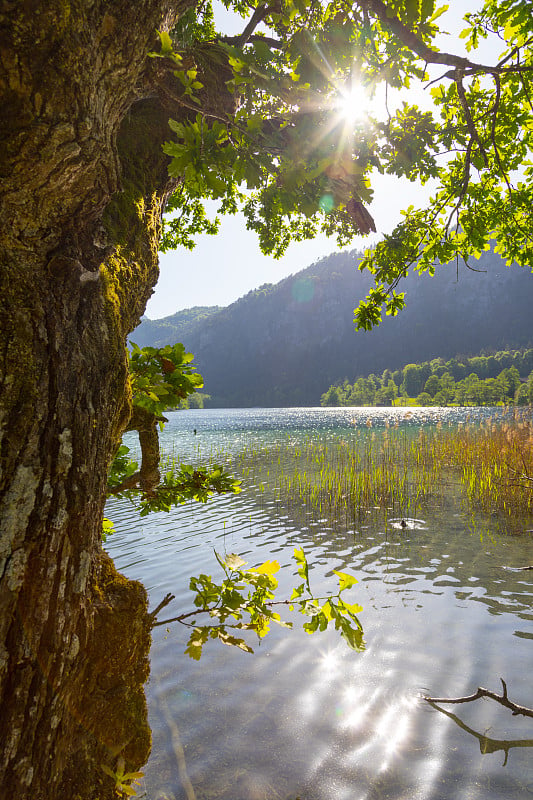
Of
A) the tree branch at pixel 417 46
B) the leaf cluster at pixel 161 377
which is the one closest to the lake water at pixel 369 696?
the leaf cluster at pixel 161 377

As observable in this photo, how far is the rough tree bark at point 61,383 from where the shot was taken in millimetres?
1041

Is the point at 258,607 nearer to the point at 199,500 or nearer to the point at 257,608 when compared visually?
the point at 257,608

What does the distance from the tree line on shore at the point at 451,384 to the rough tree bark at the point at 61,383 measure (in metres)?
113

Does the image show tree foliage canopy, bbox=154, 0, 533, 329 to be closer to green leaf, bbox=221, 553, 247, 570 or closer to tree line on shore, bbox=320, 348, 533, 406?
green leaf, bbox=221, 553, 247, 570

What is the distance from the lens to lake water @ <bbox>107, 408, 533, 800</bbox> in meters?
3.00

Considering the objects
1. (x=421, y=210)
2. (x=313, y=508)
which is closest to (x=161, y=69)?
(x=421, y=210)

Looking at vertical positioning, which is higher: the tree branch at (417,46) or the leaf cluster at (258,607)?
the tree branch at (417,46)

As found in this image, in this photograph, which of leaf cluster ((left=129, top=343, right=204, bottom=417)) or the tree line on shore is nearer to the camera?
leaf cluster ((left=129, top=343, right=204, bottom=417))

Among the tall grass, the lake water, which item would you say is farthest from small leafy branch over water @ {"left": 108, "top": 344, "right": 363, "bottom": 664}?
the tall grass

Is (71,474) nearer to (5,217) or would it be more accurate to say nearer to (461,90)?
(5,217)

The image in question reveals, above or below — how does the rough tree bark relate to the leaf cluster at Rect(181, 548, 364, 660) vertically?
above

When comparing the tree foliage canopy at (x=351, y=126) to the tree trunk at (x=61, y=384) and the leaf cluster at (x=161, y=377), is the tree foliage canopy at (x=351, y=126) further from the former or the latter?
the leaf cluster at (x=161, y=377)

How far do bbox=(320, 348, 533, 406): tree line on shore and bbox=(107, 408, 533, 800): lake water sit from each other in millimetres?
107439

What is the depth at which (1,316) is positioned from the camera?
1104 millimetres
